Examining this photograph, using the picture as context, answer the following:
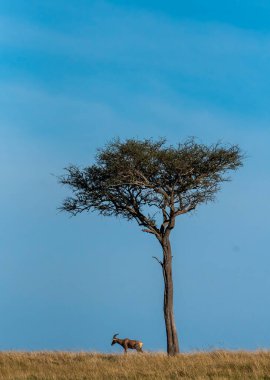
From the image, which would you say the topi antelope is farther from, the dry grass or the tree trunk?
the tree trunk

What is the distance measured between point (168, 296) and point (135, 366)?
221 inches

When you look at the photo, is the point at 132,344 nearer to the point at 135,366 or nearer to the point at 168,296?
the point at 168,296

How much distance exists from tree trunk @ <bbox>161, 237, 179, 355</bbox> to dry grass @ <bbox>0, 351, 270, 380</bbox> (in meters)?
1.27

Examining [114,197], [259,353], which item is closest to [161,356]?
[259,353]

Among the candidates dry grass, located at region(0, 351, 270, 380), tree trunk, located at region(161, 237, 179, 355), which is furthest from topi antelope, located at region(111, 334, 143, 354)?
tree trunk, located at region(161, 237, 179, 355)

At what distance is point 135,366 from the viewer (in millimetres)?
26484

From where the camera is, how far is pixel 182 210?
32.3 metres

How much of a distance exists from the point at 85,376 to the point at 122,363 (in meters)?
2.82

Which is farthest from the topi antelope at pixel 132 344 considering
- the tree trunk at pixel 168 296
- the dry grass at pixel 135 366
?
the tree trunk at pixel 168 296

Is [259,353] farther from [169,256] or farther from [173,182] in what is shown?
[173,182]

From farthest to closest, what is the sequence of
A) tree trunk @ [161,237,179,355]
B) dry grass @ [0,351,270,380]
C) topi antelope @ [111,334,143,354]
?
topi antelope @ [111,334,143,354]
tree trunk @ [161,237,179,355]
dry grass @ [0,351,270,380]

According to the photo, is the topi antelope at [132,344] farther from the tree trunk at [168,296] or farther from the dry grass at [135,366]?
the tree trunk at [168,296]

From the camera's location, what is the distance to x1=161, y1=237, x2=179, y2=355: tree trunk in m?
31.2

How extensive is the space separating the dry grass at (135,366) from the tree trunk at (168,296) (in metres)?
1.27
